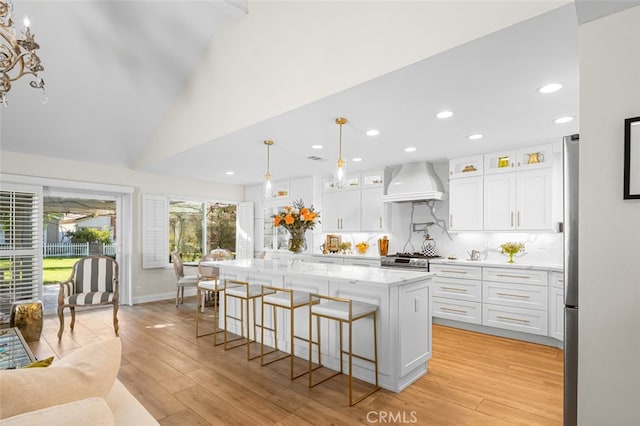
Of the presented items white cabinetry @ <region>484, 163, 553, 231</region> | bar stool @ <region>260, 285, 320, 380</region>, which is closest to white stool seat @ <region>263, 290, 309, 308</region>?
bar stool @ <region>260, 285, 320, 380</region>

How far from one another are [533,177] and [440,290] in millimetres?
1948

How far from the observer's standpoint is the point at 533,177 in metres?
4.40

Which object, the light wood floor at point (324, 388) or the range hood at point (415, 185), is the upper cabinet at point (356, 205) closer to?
the range hood at point (415, 185)

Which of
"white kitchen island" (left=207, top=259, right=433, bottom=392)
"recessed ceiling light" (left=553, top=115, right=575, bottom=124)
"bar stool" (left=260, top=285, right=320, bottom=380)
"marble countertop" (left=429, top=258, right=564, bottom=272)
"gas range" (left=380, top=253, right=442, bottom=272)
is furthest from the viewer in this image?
"gas range" (left=380, top=253, right=442, bottom=272)

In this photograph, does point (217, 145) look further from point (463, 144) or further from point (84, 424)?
point (84, 424)

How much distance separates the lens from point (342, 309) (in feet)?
9.43

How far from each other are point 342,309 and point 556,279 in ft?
9.30

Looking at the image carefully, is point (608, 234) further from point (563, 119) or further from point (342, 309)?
point (563, 119)

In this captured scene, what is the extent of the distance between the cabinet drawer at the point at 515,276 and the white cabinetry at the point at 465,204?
0.68 meters

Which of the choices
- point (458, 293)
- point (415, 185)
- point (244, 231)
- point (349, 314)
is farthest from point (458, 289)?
point (244, 231)

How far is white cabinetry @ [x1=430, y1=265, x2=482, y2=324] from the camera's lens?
4.59m

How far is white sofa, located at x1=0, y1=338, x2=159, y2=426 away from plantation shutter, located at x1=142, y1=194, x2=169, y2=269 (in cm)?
577

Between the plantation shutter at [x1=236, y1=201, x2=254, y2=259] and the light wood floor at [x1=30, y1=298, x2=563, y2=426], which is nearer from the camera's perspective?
the light wood floor at [x1=30, y1=298, x2=563, y2=426]

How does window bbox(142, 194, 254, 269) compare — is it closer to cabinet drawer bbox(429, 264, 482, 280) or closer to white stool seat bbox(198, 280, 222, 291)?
white stool seat bbox(198, 280, 222, 291)
